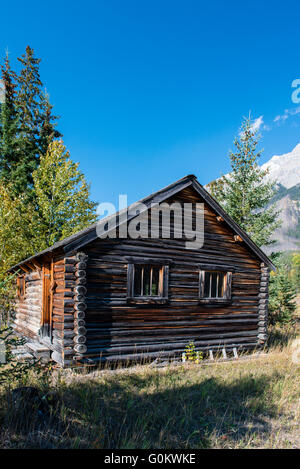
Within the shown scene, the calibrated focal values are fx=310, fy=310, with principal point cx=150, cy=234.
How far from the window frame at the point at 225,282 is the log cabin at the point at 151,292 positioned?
0.04 meters

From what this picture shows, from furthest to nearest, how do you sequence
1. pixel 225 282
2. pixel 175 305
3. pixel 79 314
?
pixel 225 282
pixel 175 305
pixel 79 314

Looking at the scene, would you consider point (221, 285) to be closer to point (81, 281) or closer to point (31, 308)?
point (81, 281)

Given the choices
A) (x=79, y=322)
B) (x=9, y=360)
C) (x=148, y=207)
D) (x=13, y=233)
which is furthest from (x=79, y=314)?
(x=13, y=233)

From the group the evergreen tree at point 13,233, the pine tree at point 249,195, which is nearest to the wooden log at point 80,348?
the evergreen tree at point 13,233

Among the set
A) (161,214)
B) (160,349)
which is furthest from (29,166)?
(160,349)

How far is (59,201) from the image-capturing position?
20.2 metres

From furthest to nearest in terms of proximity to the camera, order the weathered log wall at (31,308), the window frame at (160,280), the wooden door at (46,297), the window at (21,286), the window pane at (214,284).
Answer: the window at (21,286), the weathered log wall at (31,308), the window pane at (214,284), the wooden door at (46,297), the window frame at (160,280)

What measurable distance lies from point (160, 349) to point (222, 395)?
11.6ft

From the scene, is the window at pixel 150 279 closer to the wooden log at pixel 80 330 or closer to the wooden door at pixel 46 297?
the wooden log at pixel 80 330

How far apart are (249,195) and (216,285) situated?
9743mm

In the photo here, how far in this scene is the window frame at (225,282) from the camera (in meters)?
11.4

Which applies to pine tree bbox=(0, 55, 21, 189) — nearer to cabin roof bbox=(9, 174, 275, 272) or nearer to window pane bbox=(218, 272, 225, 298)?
cabin roof bbox=(9, 174, 275, 272)

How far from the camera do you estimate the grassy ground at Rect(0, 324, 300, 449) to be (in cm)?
477
